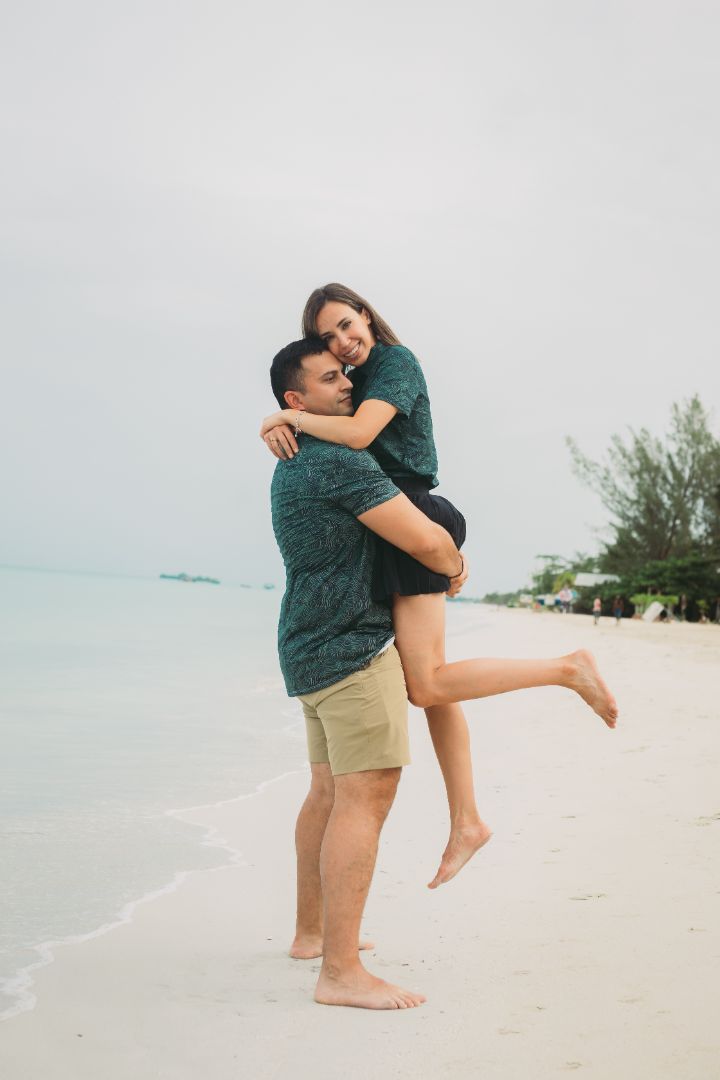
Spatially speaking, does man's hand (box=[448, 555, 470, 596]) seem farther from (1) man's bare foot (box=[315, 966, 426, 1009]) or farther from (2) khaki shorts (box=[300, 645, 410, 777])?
(1) man's bare foot (box=[315, 966, 426, 1009])

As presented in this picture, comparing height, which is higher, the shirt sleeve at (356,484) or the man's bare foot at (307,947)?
the shirt sleeve at (356,484)

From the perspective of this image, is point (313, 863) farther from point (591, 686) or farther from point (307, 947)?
point (591, 686)

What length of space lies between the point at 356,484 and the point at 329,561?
259 millimetres

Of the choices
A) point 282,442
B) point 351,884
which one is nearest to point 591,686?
point 351,884

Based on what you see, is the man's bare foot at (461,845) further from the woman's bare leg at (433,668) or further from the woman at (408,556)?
the woman's bare leg at (433,668)

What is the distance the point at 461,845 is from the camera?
3.40m

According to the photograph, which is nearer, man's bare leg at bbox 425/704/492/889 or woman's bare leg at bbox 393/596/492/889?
woman's bare leg at bbox 393/596/492/889

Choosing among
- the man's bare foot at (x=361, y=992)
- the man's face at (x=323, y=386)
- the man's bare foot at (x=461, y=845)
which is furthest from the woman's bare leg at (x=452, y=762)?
the man's face at (x=323, y=386)

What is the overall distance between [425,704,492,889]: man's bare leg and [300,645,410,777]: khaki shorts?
1.30 feet

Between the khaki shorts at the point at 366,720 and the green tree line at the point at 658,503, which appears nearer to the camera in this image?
the khaki shorts at the point at 366,720

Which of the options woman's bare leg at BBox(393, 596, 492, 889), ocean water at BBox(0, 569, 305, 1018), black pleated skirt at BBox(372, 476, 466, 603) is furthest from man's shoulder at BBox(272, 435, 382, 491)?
ocean water at BBox(0, 569, 305, 1018)

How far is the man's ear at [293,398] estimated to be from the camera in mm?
3344

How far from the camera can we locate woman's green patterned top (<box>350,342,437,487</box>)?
333 cm

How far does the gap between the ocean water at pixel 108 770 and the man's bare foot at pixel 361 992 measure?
821 millimetres
